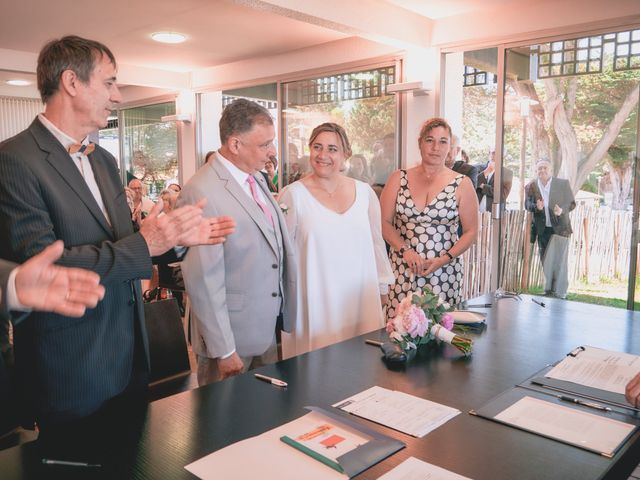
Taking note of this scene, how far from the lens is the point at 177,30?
5.99 meters

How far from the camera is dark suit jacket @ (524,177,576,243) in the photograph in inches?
195

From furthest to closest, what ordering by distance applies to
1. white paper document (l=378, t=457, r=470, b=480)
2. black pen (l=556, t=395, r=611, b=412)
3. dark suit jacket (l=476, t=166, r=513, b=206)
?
dark suit jacket (l=476, t=166, r=513, b=206)
black pen (l=556, t=395, r=611, b=412)
white paper document (l=378, t=457, r=470, b=480)

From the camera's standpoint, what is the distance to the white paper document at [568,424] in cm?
126

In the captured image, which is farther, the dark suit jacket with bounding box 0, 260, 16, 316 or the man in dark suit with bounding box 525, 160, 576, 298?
the man in dark suit with bounding box 525, 160, 576, 298

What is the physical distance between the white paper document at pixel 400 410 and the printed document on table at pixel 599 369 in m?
0.46

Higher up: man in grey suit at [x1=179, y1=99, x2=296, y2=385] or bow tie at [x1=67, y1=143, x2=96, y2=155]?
bow tie at [x1=67, y1=143, x2=96, y2=155]

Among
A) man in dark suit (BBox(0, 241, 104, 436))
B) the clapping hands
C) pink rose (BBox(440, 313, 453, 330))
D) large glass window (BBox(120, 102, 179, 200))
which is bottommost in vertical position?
pink rose (BBox(440, 313, 453, 330))

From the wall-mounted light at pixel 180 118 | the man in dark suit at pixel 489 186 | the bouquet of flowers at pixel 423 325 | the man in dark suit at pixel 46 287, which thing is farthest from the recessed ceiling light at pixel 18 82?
the man in dark suit at pixel 46 287

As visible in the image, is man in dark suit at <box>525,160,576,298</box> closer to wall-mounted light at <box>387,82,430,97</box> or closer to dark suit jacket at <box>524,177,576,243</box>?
dark suit jacket at <box>524,177,576,243</box>

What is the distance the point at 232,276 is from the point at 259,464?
3.31ft

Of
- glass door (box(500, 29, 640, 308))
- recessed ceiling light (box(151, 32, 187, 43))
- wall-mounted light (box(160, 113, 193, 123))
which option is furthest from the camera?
wall-mounted light (box(160, 113, 193, 123))

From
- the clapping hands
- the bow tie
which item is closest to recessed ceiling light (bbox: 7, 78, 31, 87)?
the bow tie

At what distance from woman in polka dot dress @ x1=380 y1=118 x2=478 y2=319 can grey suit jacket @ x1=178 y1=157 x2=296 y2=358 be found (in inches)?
42.2

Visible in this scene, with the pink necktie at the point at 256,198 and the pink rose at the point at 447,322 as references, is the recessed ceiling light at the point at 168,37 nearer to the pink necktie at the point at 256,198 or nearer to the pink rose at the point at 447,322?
the pink necktie at the point at 256,198
